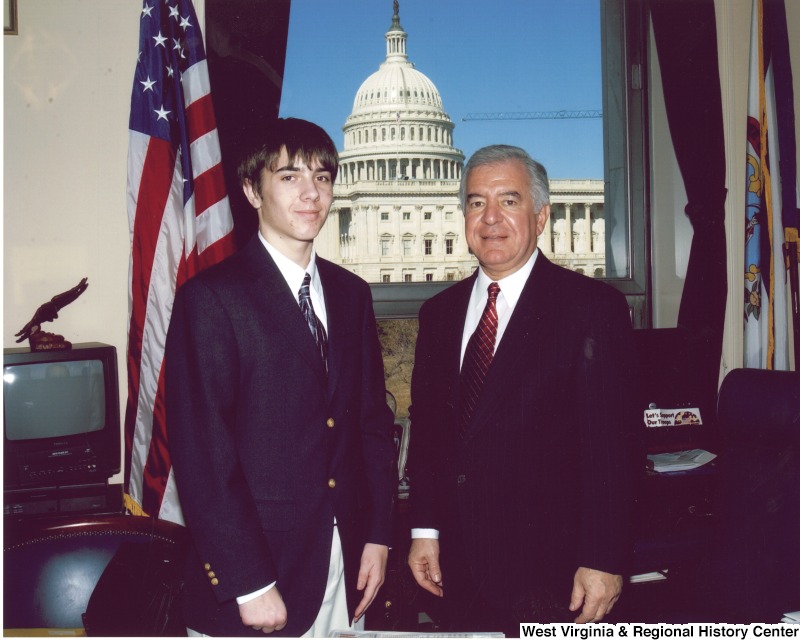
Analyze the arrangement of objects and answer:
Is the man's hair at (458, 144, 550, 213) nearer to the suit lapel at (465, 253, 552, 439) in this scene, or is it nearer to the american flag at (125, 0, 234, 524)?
the suit lapel at (465, 253, 552, 439)

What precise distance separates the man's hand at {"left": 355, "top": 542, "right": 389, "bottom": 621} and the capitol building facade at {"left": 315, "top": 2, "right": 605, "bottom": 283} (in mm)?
1826

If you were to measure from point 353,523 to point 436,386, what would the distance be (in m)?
0.38

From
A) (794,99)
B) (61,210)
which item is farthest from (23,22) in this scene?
(794,99)

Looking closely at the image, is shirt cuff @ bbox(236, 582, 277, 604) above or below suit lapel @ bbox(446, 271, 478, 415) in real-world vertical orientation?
below

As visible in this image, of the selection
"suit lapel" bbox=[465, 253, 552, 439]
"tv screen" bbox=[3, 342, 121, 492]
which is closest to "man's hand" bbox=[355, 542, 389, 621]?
"suit lapel" bbox=[465, 253, 552, 439]

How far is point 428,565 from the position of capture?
152 cm

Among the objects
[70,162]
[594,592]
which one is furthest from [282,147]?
[70,162]

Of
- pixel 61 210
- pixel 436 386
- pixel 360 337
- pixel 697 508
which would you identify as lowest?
pixel 697 508

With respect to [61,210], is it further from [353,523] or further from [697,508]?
[697,508]

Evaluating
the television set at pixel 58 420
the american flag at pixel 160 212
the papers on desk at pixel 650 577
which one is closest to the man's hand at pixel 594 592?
the papers on desk at pixel 650 577

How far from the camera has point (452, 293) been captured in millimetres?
1634

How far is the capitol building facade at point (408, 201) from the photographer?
296 centimetres

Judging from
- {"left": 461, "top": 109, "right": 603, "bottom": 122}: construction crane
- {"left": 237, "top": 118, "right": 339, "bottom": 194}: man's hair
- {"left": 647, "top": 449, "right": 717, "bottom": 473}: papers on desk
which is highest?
{"left": 461, "top": 109, "right": 603, "bottom": 122}: construction crane

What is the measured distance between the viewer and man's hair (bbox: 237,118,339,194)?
4.28 ft
